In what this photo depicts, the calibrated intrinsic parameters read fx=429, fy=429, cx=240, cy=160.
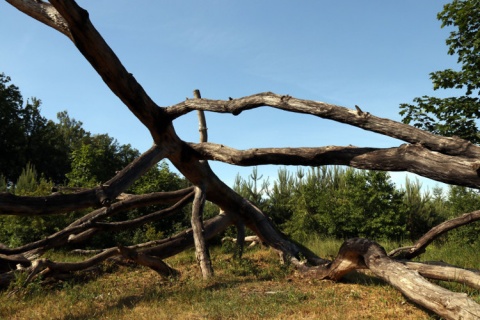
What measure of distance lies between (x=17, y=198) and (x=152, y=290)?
8.89 feet

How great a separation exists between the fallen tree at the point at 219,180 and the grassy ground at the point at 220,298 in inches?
14.2

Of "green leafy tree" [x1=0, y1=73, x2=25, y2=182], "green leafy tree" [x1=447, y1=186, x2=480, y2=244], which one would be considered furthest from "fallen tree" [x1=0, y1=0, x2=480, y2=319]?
"green leafy tree" [x1=0, y1=73, x2=25, y2=182]

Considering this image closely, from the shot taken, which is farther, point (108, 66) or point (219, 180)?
point (219, 180)

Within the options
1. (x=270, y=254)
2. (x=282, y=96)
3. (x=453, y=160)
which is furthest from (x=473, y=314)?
(x=270, y=254)

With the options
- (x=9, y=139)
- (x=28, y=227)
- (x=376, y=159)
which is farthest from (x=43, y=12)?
(x=9, y=139)

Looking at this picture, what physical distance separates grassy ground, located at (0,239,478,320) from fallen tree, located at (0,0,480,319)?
1.18ft

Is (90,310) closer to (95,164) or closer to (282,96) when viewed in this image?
(282,96)

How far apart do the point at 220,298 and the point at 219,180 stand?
358 centimetres

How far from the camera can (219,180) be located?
9.59 m

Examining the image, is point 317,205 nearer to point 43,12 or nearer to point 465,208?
point 465,208

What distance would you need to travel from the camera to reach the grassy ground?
5645 millimetres

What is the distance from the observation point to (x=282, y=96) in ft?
22.5

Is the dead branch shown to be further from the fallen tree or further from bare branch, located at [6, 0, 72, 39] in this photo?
bare branch, located at [6, 0, 72, 39]

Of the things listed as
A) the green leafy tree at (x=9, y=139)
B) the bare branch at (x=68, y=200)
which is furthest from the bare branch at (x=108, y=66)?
the green leafy tree at (x=9, y=139)
